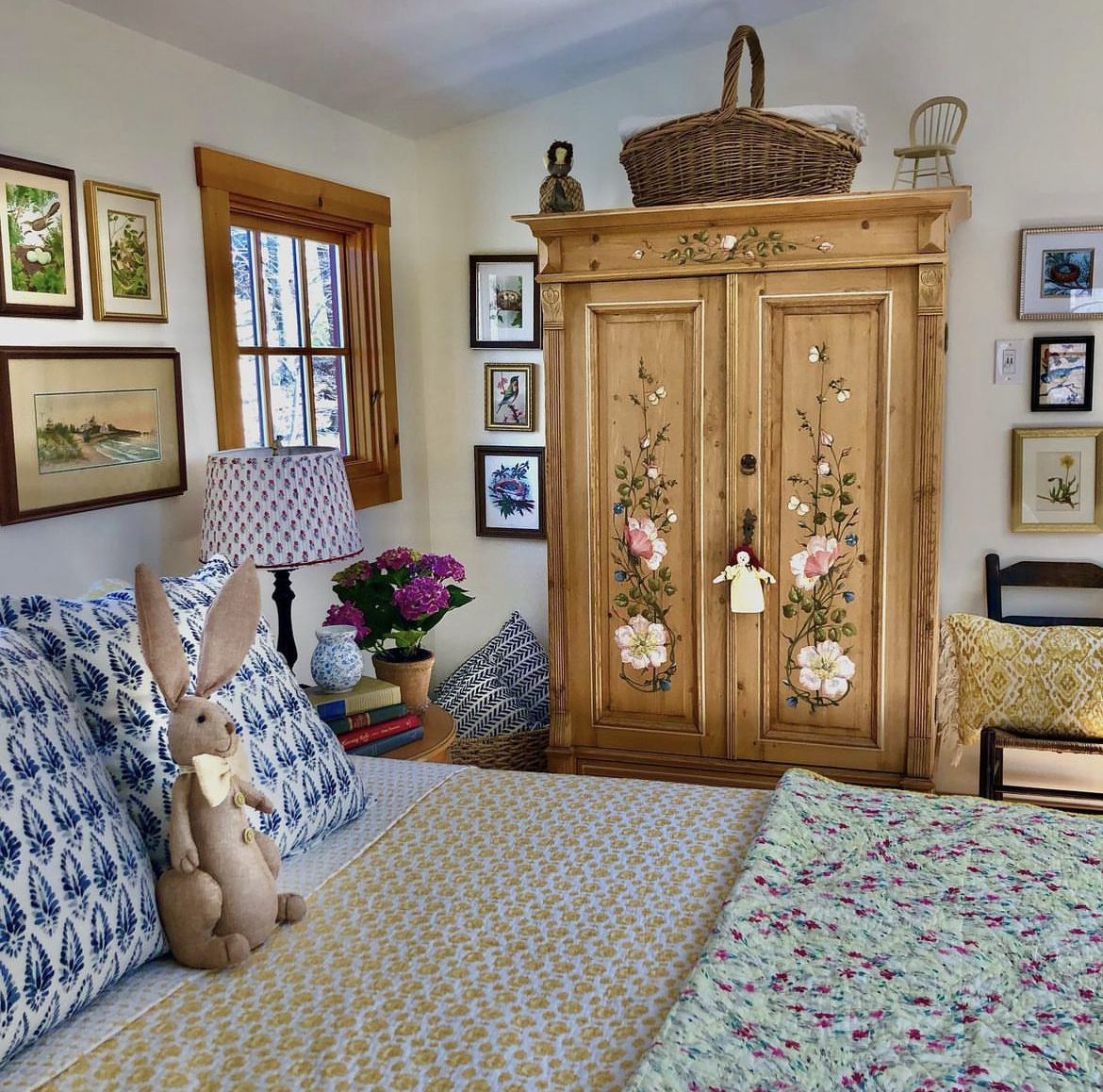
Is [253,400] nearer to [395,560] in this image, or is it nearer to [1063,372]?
[395,560]

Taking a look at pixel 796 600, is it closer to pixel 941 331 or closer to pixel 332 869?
pixel 941 331

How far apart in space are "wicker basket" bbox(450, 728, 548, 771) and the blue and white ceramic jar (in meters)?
1.12

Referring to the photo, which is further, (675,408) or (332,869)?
(675,408)

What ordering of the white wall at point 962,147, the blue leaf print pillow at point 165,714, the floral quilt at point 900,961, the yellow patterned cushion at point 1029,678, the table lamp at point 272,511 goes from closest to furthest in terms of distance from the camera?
1. the floral quilt at point 900,961
2. the blue leaf print pillow at point 165,714
3. the table lamp at point 272,511
4. the yellow patterned cushion at point 1029,678
5. the white wall at point 962,147

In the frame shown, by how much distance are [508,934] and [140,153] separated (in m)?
2.01

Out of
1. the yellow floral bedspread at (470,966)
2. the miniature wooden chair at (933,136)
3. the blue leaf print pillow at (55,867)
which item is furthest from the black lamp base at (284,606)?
the miniature wooden chair at (933,136)

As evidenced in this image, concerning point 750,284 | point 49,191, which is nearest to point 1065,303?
point 750,284

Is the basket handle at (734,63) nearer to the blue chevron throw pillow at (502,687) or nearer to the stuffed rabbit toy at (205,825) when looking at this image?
the blue chevron throw pillow at (502,687)

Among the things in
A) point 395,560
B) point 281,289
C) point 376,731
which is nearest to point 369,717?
point 376,731

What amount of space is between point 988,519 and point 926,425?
2.56 feet

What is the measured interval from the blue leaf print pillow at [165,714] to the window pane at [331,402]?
5.31ft

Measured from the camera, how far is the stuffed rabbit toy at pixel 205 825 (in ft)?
4.69

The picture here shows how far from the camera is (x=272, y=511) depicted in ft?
7.96

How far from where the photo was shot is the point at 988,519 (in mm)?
3557
